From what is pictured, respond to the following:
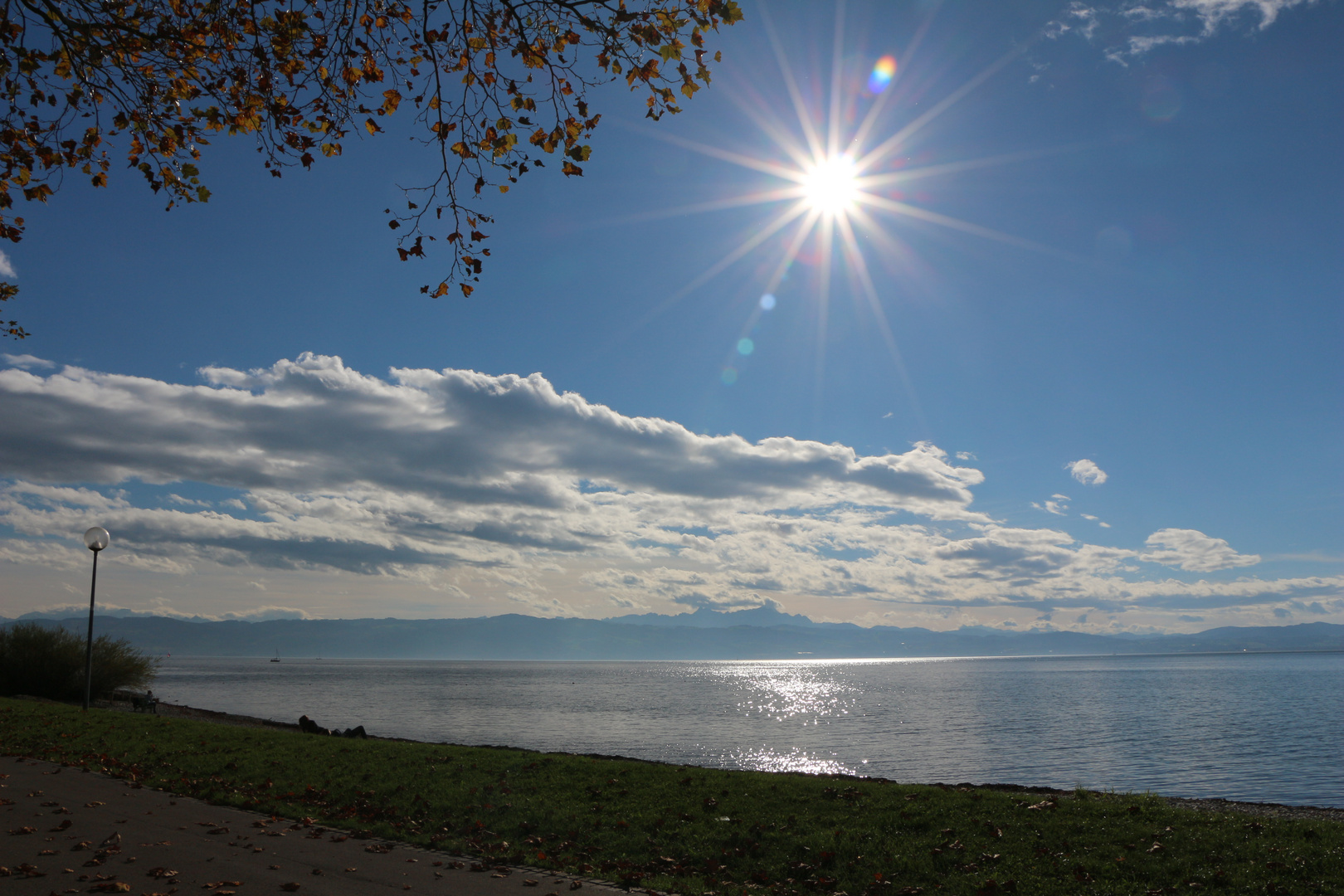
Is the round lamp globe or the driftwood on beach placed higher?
the round lamp globe

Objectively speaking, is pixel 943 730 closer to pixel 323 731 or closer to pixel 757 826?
pixel 323 731

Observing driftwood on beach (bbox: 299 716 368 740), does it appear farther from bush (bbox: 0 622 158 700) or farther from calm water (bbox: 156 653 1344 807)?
bush (bbox: 0 622 158 700)

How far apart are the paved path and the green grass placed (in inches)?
36.0

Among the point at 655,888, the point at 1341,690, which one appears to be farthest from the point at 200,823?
the point at 1341,690

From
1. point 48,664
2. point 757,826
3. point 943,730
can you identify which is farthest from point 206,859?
point 943,730

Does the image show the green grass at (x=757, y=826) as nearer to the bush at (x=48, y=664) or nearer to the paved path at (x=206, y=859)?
the paved path at (x=206, y=859)

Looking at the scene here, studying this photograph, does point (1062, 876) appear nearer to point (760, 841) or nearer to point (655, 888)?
point (760, 841)

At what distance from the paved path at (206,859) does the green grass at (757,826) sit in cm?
91

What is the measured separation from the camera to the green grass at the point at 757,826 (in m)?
10.0

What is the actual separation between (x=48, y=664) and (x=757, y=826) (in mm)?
40649

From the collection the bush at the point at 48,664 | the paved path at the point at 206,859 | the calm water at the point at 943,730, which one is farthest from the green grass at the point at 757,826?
the bush at the point at 48,664

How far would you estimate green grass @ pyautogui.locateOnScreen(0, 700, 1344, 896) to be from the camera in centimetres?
1004

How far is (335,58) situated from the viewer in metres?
8.23

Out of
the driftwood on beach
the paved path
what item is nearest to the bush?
the driftwood on beach
